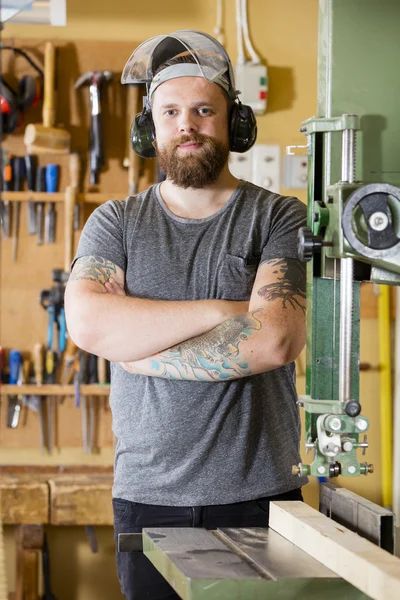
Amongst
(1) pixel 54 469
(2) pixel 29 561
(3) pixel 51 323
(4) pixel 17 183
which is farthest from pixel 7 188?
(2) pixel 29 561

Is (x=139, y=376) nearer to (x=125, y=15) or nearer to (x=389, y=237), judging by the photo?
(x=389, y=237)

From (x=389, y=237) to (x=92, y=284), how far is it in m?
0.92

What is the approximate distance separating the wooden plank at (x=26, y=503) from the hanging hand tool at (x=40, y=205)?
1145 millimetres

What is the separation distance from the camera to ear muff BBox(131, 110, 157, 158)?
7.43 ft

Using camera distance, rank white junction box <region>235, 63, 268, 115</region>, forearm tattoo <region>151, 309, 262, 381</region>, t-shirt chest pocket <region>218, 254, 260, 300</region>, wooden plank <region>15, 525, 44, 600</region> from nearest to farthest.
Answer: forearm tattoo <region>151, 309, 262, 381</region>, t-shirt chest pocket <region>218, 254, 260, 300</region>, wooden plank <region>15, 525, 44, 600</region>, white junction box <region>235, 63, 268, 115</region>

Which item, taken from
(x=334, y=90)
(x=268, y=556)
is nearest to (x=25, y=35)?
(x=334, y=90)

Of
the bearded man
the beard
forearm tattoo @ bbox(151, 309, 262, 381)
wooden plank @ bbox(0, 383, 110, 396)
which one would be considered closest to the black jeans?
the bearded man

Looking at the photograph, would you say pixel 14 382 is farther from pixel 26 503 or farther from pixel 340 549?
pixel 340 549

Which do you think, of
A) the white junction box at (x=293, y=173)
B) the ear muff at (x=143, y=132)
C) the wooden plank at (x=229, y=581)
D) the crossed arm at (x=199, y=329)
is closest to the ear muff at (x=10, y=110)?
the white junction box at (x=293, y=173)

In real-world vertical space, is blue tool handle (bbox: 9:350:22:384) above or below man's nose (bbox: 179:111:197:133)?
below

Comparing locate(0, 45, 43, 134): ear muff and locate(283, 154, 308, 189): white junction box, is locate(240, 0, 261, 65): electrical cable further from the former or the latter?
locate(0, 45, 43, 134): ear muff

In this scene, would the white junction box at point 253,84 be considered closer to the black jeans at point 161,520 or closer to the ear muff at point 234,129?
the ear muff at point 234,129

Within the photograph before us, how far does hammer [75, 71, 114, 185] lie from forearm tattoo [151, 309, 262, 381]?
218 cm

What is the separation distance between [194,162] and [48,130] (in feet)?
6.36
